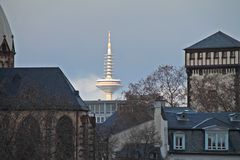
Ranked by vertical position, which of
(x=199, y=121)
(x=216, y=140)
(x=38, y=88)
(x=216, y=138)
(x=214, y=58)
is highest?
(x=214, y=58)

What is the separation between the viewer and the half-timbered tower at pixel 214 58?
121m

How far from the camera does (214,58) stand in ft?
404

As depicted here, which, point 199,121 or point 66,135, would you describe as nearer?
point 199,121

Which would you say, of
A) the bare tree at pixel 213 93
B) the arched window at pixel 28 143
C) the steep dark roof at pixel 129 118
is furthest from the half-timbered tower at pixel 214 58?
the arched window at pixel 28 143

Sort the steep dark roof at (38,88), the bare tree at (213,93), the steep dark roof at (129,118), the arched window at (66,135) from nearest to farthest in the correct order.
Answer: the steep dark roof at (38,88)
the arched window at (66,135)
the steep dark roof at (129,118)
the bare tree at (213,93)

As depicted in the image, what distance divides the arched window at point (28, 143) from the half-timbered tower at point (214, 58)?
55004mm

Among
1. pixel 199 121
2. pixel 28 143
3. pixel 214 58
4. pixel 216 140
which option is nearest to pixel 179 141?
pixel 216 140

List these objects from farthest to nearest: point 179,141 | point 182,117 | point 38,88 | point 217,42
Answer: point 217,42
point 38,88
point 182,117
point 179,141

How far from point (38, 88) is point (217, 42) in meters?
54.4

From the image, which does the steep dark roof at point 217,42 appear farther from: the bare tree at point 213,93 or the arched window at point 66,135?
the arched window at point 66,135

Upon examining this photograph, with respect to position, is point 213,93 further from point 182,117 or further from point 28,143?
point 28,143

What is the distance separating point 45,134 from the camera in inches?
2746

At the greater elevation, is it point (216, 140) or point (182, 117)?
point (182, 117)

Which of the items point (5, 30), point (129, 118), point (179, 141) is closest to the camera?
point (179, 141)
